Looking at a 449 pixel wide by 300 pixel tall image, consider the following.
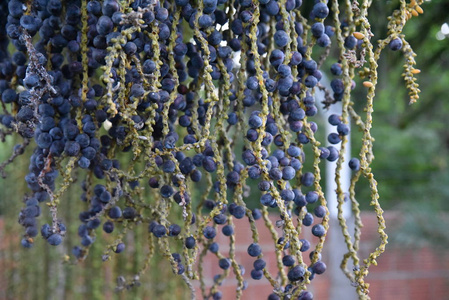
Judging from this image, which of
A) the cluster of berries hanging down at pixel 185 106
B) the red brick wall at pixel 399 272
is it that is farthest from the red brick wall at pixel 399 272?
the cluster of berries hanging down at pixel 185 106

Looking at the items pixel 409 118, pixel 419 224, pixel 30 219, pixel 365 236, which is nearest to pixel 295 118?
pixel 30 219

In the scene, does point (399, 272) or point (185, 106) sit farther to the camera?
point (399, 272)

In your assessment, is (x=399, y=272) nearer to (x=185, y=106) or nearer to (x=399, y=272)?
(x=399, y=272)

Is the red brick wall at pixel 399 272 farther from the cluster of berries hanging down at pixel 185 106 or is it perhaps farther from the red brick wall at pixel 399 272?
the cluster of berries hanging down at pixel 185 106

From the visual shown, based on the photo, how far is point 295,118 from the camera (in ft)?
1.74

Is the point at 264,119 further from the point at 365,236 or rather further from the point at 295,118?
the point at 365,236

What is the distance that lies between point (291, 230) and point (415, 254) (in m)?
2.30

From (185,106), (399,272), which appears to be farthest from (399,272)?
(185,106)

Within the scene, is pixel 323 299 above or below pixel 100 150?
above

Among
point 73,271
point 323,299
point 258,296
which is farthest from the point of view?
point 323,299

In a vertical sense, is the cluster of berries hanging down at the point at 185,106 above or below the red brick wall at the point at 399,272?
below

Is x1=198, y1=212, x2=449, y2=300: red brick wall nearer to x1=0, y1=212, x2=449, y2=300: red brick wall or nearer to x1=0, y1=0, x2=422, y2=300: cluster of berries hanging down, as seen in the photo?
x1=0, y1=212, x2=449, y2=300: red brick wall

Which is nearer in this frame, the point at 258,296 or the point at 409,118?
the point at 409,118

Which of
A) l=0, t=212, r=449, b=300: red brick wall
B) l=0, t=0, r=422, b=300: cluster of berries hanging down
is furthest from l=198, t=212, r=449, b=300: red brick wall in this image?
l=0, t=0, r=422, b=300: cluster of berries hanging down
